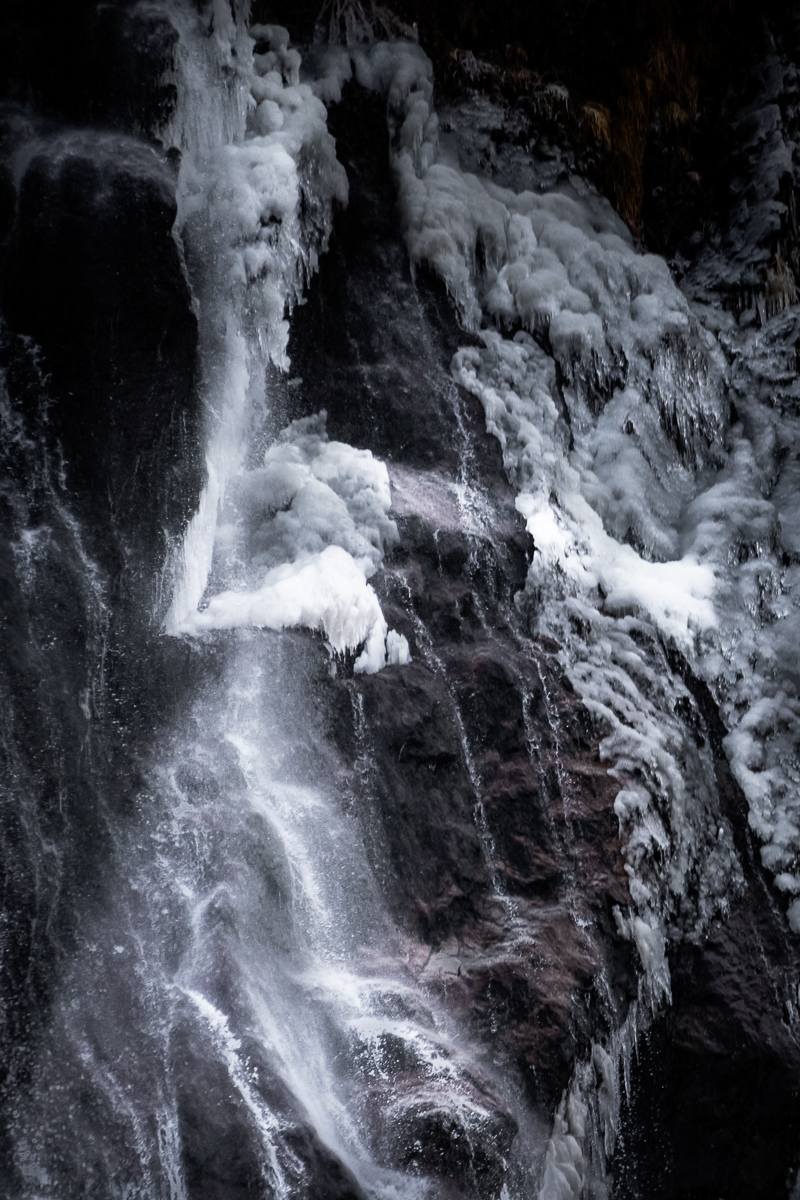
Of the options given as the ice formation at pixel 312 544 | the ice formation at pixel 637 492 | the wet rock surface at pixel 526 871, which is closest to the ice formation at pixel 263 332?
the ice formation at pixel 312 544

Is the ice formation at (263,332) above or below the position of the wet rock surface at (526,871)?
above

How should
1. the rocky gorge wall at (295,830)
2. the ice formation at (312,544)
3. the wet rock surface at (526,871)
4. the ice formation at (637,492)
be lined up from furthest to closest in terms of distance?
the ice formation at (637,492), the ice formation at (312,544), the wet rock surface at (526,871), the rocky gorge wall at (295,830)

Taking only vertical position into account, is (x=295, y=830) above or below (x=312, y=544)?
below

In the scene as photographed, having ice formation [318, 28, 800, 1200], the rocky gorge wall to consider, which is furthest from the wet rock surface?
ice formation [318, 28, 800, 1200]

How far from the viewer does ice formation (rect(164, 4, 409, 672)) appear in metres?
4.08

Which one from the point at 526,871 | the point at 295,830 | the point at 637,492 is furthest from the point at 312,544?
the point at 637,492

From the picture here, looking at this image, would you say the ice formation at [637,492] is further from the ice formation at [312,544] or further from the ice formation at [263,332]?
the ice formation at [312,544]

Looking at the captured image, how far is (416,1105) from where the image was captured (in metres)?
3.18

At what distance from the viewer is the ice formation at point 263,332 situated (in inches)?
161

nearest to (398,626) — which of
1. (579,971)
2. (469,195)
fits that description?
(579,971)

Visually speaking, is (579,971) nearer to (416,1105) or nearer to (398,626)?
(416,1105)

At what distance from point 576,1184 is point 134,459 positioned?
3.64 m

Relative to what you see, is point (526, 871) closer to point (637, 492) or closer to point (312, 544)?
point (312, 544)

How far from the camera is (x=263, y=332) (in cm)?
485
